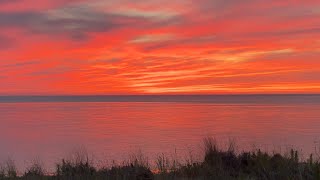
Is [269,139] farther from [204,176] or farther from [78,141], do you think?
[204,176]

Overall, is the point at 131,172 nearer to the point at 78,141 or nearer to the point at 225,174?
the point at 225,174

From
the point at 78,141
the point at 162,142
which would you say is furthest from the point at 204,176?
the point at 78,141

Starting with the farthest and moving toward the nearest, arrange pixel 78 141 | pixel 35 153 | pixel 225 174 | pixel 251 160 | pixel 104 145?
pixel 78 141, pixel 104 145, pixel 35 153, pixel 251 160, pixel 225 174

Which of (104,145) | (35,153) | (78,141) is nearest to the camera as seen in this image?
(35,153)

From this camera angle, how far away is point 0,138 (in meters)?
33.2

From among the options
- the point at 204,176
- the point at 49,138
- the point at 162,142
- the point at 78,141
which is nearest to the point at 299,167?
the point at 204,176

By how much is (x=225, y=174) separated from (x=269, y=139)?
60.8 ft

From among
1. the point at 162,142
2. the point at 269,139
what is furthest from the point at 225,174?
the point at 269,139

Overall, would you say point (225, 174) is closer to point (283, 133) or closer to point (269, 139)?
point (269, 139)

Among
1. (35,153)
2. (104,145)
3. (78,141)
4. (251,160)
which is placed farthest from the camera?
(78,141)

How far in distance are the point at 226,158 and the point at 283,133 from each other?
68.4ft

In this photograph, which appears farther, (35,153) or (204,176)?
→ (35,153)

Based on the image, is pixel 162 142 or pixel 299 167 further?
pixel 162 142

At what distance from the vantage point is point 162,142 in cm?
2645
